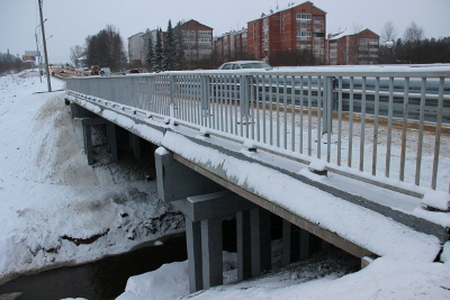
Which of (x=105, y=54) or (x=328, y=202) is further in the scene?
(x=105, y=54)

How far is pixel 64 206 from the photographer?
1675 cm

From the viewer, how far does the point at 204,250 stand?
8547 millimetres

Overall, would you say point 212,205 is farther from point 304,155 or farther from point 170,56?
point 170,56

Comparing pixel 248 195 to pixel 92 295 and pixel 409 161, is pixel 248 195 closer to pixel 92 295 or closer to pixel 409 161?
pixel 409 161

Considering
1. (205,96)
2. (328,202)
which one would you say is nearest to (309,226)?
(328,202)

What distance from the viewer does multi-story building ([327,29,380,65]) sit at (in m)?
47.9

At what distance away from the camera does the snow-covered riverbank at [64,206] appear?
47.2 ft

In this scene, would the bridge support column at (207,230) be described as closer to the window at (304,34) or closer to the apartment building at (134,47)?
the window at (304,34)

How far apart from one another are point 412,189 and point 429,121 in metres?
0.67

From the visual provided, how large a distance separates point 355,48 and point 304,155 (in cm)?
4928

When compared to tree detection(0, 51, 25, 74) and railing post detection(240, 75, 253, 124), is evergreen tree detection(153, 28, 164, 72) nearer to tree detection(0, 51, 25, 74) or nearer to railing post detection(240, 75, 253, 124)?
railing post detection(240, 75, 253, 124)

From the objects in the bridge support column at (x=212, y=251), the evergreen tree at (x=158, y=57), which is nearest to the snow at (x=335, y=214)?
the bridge support column at (x=212, y=251)

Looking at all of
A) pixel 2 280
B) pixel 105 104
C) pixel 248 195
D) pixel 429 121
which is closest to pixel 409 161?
pixel 429 121

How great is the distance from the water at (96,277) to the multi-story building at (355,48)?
115 feet
